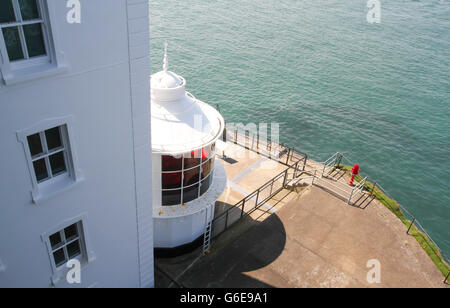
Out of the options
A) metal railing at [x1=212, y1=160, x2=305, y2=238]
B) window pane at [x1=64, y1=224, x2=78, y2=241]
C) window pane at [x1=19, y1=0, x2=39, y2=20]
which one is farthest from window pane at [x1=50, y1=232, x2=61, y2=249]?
metal railing at [x1=212, y1=160, x2=305, y2=238]

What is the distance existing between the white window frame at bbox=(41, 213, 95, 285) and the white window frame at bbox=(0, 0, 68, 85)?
13.5 ft

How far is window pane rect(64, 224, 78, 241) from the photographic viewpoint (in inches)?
414

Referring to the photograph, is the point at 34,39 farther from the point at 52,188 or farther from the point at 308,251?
the point at 308,251

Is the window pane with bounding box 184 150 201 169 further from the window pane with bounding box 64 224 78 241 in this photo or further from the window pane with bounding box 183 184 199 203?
the window pane with bounding box 64 224 78 241

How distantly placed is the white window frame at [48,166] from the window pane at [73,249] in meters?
2.34

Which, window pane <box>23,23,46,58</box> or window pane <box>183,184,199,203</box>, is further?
window pane <box>183,184,199,203</box>

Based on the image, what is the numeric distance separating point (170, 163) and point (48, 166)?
19.3ft

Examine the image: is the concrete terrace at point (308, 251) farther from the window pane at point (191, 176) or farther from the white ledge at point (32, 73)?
the white ledge at point (32, 73)

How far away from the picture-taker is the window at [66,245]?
1028 centimetres

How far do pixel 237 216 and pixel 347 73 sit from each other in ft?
103

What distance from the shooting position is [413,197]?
28.5 meters

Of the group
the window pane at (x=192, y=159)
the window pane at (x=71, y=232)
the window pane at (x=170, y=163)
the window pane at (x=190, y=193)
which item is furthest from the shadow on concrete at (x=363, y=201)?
the window pane at (x=71, y=232)
